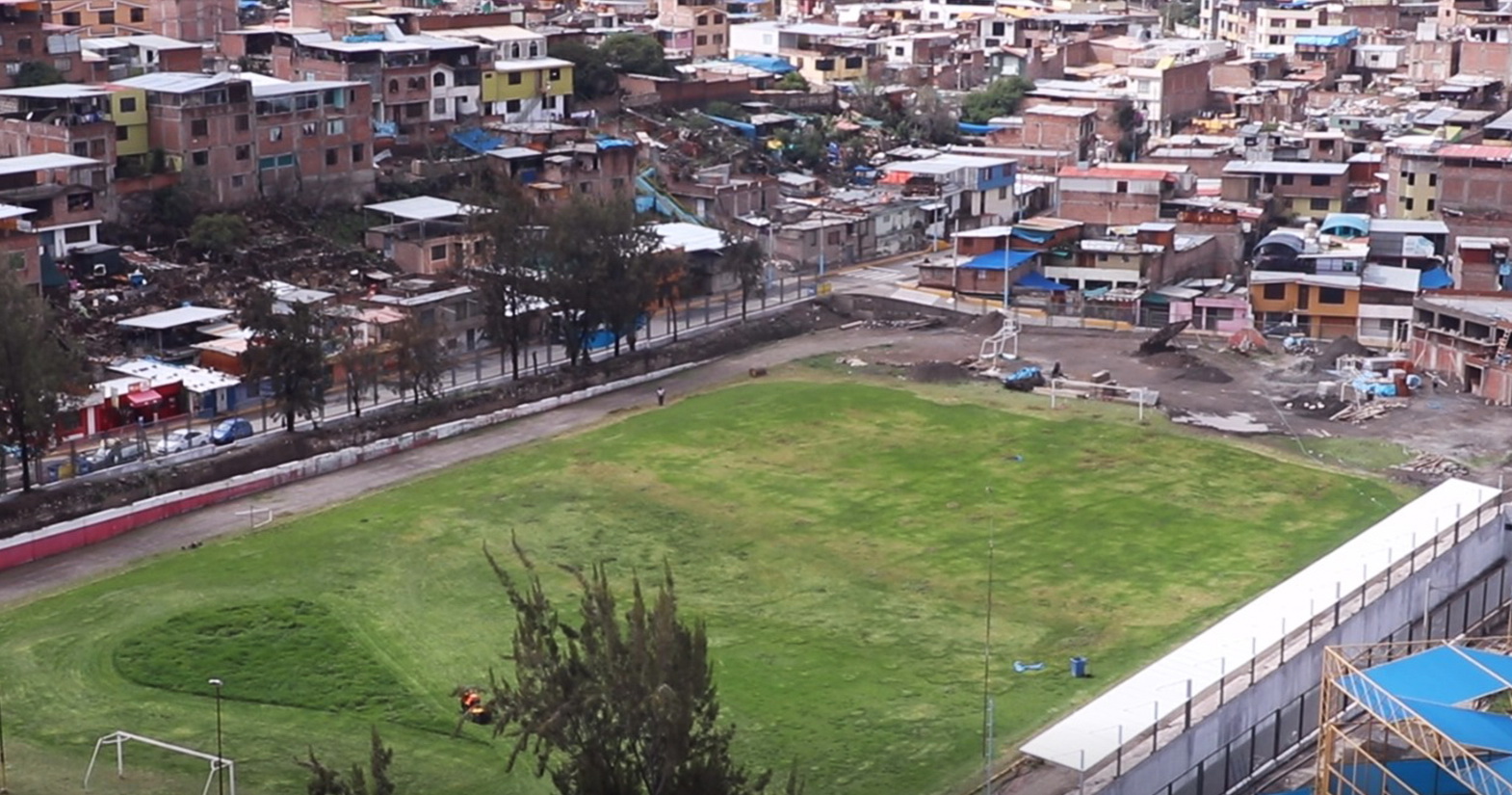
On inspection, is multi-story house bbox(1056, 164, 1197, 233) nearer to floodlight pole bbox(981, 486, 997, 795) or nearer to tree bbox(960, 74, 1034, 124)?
tree bbox(960, 74, 1034, 124)

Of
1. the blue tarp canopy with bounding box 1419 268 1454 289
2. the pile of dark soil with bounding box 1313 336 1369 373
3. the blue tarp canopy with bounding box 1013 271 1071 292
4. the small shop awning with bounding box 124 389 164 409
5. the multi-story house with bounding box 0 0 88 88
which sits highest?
the multi-story house with bounding box 0 0 88 88

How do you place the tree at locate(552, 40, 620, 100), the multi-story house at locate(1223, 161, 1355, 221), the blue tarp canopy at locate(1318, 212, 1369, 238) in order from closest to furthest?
the blue tarp canopy at locate(1318, 212, 1369, 238) → the multi-story house at locate(1223, 161, 1355, 221) → the tree at locate(552, 40, 620, 100)

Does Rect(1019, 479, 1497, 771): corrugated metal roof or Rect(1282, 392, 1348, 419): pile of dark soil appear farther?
Rect(1282, 392, 1348, 419): pile of dark soil

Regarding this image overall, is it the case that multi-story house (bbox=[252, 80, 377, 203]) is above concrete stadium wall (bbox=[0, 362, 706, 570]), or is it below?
above

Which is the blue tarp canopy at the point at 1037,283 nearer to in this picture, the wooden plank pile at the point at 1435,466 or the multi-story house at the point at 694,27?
the wooden plank pile at the point at 1435,466

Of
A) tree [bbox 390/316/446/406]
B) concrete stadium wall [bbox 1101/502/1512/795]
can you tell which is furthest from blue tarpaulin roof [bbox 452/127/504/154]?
concrete stadium wall [bbox 1101/502/1512/795]

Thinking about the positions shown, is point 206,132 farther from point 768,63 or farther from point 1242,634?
point 1242,634

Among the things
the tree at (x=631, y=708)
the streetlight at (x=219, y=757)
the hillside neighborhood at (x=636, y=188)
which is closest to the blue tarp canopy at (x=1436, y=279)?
the hillside neighborhood at (x=636, y=188)

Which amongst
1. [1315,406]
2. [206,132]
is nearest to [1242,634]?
[1315,406]
